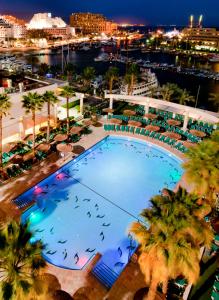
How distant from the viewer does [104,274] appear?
44.6ft

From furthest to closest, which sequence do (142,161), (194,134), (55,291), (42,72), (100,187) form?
(42,72) < (194,134) < (142,161) < (100,187) < (55,291)

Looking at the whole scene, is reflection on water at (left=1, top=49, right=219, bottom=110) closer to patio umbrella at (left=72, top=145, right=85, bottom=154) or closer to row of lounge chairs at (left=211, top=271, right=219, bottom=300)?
patio umbrella at (left=72, top=145, right=85, bottom=154)

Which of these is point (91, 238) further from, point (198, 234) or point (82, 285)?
point (198, 234)

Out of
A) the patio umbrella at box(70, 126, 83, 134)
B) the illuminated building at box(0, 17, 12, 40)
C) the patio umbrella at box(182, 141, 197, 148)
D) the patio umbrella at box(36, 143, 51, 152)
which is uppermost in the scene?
the illuminated building at box(0, 17, 12, 40)

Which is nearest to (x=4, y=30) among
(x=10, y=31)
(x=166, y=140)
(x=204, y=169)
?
(x=10, y=31)

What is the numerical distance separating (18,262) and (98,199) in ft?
38.5

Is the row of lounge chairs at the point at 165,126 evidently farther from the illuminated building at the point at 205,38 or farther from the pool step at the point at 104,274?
the illuminated building at the point at 205,38

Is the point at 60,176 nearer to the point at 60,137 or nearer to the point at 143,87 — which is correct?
the point at 60,137

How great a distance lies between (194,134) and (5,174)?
18.5 meters

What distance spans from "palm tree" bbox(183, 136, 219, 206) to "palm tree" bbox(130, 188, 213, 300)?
10.8 ft

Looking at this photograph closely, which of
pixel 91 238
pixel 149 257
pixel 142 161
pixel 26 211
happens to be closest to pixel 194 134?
pixel 142 161

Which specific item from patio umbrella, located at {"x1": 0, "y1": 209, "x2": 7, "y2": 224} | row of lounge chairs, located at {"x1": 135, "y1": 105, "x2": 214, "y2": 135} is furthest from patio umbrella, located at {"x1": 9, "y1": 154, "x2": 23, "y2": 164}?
row of lounge chairs, located at {"x1": 135, "y1": 105, "x2": 214, "y2": 135}

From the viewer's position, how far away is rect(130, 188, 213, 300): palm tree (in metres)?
8.12

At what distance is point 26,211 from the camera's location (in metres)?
17.1
